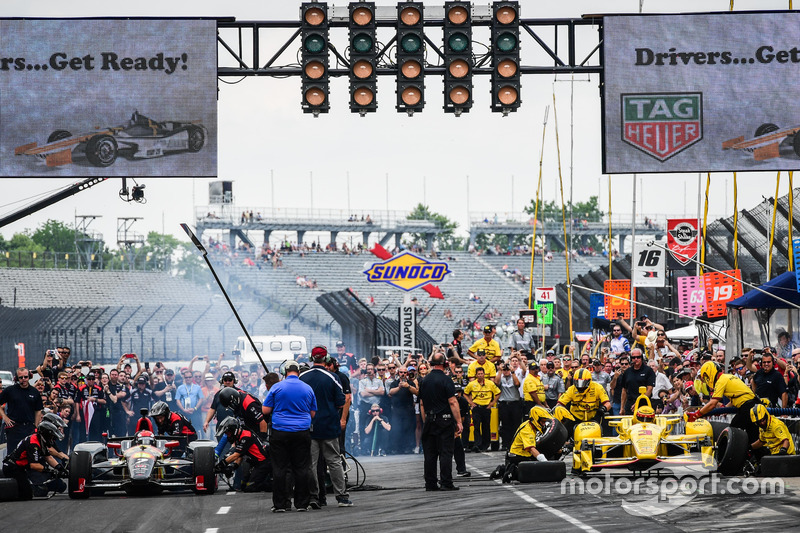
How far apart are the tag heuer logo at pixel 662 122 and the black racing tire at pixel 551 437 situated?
4300 millimetres

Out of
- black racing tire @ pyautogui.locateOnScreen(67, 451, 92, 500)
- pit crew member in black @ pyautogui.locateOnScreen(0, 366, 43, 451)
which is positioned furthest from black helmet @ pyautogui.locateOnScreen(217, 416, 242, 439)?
pit crew member in black @ pyautogui.locateOnScreen(0, 366, 43, 451)

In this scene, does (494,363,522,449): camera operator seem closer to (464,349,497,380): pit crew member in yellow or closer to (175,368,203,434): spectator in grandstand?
(464,349,497,380): pit crew member in yellow

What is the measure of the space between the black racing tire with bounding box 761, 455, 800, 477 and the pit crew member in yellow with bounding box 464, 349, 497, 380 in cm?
664

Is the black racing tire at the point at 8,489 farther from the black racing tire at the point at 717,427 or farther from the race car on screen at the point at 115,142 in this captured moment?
the black racing tire at the point at 717,427

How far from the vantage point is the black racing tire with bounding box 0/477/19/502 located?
1452 centimetres

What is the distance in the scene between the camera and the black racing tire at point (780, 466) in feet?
47.3

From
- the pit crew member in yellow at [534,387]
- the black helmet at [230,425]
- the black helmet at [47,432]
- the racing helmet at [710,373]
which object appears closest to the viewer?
the black helmet at [47,432]

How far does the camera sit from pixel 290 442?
1299cm

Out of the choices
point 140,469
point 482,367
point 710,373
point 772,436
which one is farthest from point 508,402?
point 140,469

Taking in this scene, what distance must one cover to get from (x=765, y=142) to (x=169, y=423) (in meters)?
9.06

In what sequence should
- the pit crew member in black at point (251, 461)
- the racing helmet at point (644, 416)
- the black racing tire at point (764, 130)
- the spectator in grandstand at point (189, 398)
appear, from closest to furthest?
the racing helmet at point (644, 416), the pit crew member in black at point (251, 461), the black racing tire at point (764, 130), the spectator in grandstand at point (189, 398)

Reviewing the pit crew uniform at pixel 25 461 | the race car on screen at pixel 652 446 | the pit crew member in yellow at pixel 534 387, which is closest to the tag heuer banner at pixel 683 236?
the pit crew member in yellow at pixel 534 387

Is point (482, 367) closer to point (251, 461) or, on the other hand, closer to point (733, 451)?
point (251, 461)

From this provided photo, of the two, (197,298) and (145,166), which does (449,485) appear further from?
(197,298)
